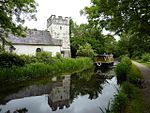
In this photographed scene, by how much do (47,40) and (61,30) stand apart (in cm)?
905

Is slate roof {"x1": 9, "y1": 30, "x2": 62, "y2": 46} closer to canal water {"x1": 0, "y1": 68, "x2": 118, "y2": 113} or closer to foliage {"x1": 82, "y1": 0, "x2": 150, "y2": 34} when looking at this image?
canal water {"x1": 0, "y1": 68, "x2": 118, "y2": 113}

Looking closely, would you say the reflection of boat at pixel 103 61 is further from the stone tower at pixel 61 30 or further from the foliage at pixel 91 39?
the stone tower at pixel 61 30

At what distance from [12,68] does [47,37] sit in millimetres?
25855

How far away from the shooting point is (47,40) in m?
45.9

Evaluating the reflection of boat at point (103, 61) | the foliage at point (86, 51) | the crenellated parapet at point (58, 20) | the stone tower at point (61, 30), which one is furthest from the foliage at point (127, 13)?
the crenellated parapet at point (58, 20)

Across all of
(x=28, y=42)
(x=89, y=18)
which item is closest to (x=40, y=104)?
(x=89, y=18)

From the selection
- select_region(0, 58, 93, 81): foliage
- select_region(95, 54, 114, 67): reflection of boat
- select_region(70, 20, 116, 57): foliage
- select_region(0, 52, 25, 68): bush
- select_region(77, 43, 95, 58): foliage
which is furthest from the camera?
select_region(77, 43, 95, 58): foliage

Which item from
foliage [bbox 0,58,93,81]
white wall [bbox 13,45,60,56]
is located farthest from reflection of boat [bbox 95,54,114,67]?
foliage [bbox 0,58,93,81]

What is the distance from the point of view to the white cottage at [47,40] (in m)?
41.6

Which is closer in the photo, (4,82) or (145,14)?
(145,14)

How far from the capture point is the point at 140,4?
934 cm

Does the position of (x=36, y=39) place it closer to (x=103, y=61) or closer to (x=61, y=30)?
(x=61, y=30)

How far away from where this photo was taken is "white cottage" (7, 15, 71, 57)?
137ft

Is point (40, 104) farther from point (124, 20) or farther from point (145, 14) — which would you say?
point (145, 14)
